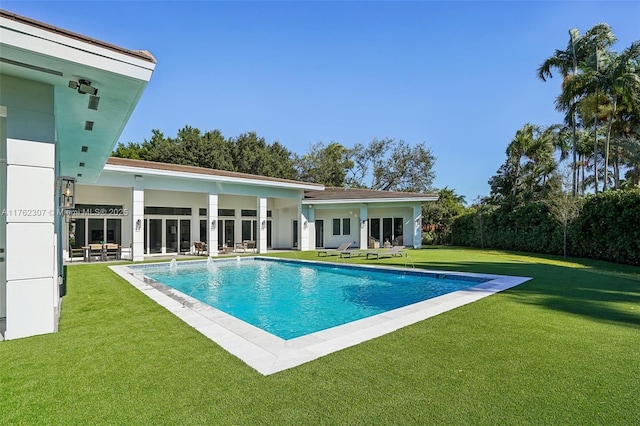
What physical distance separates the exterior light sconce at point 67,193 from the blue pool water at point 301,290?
4.01 meters

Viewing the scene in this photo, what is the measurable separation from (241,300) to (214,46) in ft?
39.9

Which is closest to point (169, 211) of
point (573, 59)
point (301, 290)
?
point (301, 290)

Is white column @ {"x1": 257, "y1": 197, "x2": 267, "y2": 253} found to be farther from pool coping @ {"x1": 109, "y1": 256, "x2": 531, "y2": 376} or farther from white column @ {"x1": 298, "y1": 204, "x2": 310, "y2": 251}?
pool coping @ {"x1": 109, "y1": 256, "x2": 531, "y2": 376}

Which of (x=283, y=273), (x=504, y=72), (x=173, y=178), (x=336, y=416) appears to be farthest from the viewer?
(x=173, y=178)

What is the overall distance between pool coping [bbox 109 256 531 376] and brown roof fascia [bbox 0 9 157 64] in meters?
4.22

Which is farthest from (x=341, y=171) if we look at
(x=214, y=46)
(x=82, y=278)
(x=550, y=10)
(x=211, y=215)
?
(x=82, y=278)

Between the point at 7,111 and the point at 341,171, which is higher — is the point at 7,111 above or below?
below

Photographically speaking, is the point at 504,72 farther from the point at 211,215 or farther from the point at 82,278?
the point at 82,278

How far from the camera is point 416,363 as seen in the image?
13.1 feet

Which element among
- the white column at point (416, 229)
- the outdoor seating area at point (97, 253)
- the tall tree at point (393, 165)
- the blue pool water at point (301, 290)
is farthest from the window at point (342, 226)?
the tall tree at point (393, 165)

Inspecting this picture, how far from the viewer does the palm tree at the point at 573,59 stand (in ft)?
70.1

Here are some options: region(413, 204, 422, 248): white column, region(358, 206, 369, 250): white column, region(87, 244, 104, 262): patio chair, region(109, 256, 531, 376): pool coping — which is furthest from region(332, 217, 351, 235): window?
region(109, 256, 531, 376): pool coping

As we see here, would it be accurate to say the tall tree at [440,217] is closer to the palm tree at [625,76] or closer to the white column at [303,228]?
the white column at [303,228]

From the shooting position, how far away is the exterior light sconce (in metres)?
7.54
